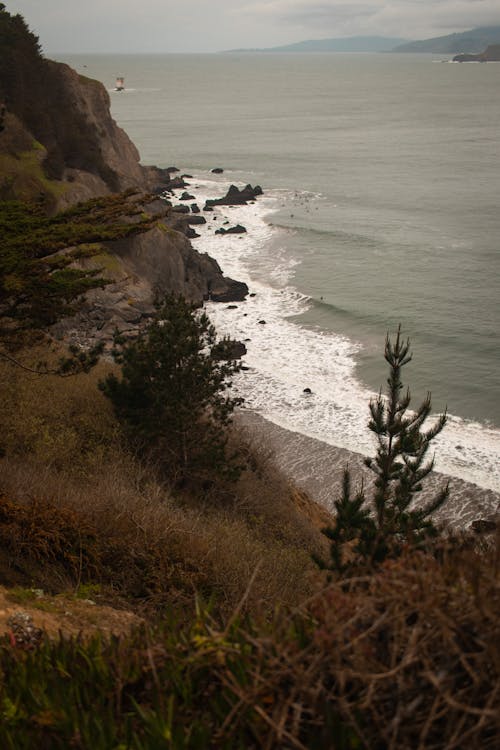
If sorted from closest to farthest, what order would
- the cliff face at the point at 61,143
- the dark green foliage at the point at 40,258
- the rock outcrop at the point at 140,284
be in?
the dark green foliage at the point at 40,258, the rock outcrop at the point at 140,284, the cliff face at the point at 61,143

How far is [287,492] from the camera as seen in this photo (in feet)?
57.3

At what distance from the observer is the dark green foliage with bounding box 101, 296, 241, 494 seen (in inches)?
603

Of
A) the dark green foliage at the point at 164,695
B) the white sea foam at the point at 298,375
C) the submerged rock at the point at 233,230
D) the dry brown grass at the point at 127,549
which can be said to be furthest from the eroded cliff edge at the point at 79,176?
the dark green foliage at the point at 164,695

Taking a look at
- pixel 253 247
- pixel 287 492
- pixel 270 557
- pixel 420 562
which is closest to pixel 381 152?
pixel 253 247

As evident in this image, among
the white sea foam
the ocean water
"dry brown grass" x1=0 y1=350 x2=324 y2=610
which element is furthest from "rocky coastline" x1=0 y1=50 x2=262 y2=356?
"dry brown grass" x1=0 y1=350 x2=324 y2=610

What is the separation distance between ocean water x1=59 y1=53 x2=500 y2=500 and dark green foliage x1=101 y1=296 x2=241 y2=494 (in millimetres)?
9914

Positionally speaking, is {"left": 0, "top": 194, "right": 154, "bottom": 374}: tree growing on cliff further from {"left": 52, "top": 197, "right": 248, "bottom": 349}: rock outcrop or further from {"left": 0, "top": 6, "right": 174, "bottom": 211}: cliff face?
{"left": 0, "top": 6, "right": 174, "bottom": 211}: cliff face

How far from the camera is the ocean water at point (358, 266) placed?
27469 mm

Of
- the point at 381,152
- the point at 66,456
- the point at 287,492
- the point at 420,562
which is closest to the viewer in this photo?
the point at 420,562

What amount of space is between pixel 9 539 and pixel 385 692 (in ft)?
A: 23.4

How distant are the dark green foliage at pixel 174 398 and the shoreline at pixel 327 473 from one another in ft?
13.8

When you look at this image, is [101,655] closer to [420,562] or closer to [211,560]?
[420,562]

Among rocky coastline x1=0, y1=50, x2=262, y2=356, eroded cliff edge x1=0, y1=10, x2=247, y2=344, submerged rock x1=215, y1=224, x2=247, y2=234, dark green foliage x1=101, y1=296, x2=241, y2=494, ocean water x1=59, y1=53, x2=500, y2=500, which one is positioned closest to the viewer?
dark green foliage x1=101, y1=296, x2=241, y2=494

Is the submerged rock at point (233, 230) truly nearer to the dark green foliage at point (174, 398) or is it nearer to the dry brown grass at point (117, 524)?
the dark green foliage at point (174, 398)
